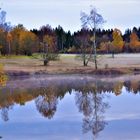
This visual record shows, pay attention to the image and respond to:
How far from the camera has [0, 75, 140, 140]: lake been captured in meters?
22.4

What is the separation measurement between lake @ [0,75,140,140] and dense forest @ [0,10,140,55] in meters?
28.1

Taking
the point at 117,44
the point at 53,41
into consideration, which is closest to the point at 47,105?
the point at 53,41

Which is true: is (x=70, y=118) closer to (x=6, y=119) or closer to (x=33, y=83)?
(x=6, y=119)

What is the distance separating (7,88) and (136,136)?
92.6ft

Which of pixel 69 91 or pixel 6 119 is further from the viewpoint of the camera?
pixel 69 91

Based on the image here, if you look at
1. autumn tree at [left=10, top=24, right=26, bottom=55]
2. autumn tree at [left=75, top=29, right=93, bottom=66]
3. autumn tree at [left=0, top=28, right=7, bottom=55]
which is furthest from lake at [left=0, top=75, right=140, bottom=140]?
autumn tree at [left=10, top=24, right=26, bottom=55]

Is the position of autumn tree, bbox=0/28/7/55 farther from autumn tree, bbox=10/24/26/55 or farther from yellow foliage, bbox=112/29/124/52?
yellow foliage, bbox=112/29/124/52

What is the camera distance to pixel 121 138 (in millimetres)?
20688

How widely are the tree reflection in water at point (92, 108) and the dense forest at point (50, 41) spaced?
3421 cm

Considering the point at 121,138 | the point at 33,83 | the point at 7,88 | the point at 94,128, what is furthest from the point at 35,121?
the point at 33,83

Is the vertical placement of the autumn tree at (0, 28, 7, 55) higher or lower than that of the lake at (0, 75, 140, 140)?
higher

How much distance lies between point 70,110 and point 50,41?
58.1 metres

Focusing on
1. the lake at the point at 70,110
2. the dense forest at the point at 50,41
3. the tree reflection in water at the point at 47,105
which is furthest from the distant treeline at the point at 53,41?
the tree reflection in water at the point at 47,105

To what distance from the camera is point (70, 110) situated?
103 feet
